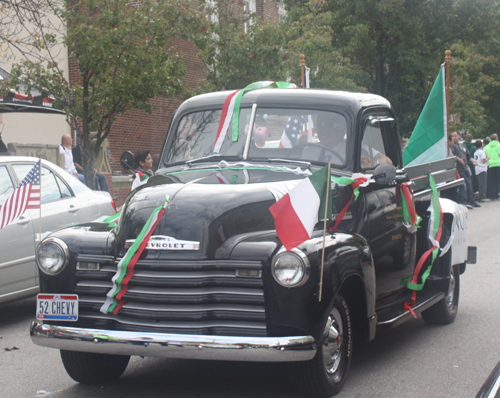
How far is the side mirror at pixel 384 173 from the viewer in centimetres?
526

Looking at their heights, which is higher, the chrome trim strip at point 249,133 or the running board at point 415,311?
the chrome trim strip at point 249,133

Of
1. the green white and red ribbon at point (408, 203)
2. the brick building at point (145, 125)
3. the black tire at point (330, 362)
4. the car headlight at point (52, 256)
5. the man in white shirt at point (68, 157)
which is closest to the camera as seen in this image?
the black tire at point (330, 362)

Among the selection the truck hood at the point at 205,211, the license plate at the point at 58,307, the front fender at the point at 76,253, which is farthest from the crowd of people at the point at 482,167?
the license plate at the point at 58,307

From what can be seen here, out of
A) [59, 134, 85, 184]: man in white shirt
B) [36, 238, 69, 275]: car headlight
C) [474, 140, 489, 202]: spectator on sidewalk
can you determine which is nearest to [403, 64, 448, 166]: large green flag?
[36, 238, 69, 275]: car headlight

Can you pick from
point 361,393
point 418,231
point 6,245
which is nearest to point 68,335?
point 361,393

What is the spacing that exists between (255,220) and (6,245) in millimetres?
3393

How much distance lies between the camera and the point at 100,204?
8.59 m

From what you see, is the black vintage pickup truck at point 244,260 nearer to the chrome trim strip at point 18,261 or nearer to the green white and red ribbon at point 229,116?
the green white and red ribbon at point 229,116

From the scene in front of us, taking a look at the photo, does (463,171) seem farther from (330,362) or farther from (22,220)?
(330,362)

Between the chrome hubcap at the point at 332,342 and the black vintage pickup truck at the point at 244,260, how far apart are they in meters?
0.01

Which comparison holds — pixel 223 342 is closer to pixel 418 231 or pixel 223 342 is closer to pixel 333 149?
pixel 333 149

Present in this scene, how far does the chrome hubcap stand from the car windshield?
140 cm

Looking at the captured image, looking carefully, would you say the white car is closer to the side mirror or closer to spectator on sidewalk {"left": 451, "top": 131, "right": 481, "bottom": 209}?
the side mirror

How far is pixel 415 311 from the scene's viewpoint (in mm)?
5809
